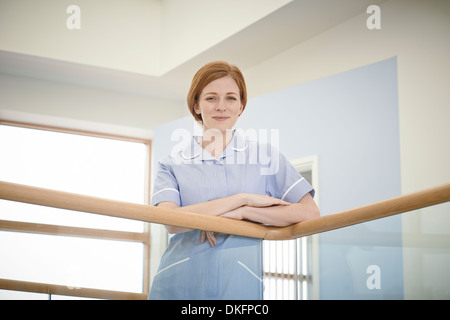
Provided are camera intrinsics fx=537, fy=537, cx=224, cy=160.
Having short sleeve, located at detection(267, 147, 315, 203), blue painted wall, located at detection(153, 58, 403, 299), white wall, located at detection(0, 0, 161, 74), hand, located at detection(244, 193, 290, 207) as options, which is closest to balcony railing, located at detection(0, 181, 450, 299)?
hand, located at detection(244, 193, 290, 207)

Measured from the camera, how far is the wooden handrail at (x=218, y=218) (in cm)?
122

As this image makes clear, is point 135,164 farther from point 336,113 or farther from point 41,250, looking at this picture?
point 41,250

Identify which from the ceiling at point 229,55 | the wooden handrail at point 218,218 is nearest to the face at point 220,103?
the wooden handrail at point 218,218

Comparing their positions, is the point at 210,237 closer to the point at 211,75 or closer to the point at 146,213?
the point at 146,213

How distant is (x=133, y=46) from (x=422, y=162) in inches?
120

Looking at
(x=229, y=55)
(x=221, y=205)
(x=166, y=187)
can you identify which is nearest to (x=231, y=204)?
(x=221, y=205)

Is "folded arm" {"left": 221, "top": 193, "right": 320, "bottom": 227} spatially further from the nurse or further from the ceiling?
the ceiling

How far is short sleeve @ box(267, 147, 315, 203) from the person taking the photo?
1.86 meters

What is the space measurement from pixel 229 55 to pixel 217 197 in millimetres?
3110

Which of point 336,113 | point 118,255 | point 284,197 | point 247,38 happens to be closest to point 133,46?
point 247,38

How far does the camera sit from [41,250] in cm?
130

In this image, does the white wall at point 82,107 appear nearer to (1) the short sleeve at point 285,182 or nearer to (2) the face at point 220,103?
(2) the face at point 220,103

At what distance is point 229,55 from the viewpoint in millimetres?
4754
